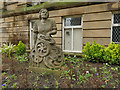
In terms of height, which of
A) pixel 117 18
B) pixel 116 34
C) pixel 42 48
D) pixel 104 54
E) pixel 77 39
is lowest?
pixel 104 54

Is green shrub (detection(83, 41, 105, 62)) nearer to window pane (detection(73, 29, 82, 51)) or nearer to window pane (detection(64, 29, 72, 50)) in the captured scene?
window pane (detection(73, 29, 82, 51))

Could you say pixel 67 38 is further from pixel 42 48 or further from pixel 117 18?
pixel 42 48

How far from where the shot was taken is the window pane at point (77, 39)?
7.31 meters

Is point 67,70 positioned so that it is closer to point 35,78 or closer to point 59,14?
point 35,78

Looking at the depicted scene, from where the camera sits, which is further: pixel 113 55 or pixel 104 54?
pixel 104 54

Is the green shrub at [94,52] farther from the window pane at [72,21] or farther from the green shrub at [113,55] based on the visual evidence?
the window pane at [72,21]

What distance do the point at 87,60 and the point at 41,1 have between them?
6.03 metres

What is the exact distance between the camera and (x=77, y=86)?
3043 mm

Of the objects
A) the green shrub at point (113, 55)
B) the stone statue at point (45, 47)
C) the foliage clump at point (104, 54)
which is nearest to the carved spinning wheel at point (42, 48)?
the stone statue at point (45, 47)

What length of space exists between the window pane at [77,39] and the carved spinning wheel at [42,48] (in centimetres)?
381

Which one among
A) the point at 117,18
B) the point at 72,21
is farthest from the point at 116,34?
the point at 72,21

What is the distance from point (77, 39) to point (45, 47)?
3.89 meters

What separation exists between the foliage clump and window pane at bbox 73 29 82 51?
160 centimetres

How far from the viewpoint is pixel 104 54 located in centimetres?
531
